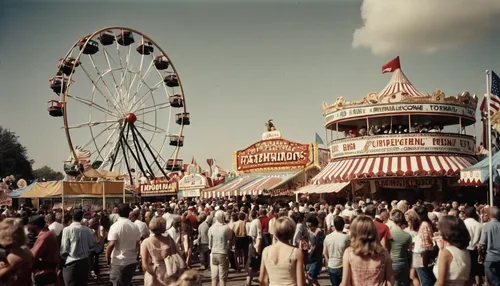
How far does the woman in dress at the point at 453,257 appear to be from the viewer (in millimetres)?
4156

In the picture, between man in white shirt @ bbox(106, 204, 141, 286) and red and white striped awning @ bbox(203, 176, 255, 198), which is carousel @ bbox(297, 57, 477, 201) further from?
man in white shirt @ bbox(106, 204, 141, 286)

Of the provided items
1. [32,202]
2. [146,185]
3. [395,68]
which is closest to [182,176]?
[146,185]

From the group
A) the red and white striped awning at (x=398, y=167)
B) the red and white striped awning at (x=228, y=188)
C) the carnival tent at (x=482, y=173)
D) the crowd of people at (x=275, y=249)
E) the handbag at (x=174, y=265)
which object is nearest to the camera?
the crowd of people at (x=275, y=249)

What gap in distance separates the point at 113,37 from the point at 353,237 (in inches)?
1261

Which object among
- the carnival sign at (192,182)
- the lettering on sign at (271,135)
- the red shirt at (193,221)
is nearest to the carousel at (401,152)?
the lettering on sign at (271,135)

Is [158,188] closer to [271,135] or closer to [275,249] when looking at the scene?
[271,135]

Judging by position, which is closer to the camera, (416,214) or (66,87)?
(416,214)

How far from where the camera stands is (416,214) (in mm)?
Answer: 7246

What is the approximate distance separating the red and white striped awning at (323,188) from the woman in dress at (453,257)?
65.7 ft

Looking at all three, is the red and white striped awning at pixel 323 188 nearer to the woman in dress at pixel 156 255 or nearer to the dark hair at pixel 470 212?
the dark hair at pixel 470 212

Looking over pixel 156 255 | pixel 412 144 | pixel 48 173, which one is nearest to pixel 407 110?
pixel 412 144

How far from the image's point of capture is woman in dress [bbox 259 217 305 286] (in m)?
4.33

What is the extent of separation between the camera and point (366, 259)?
3922 mm

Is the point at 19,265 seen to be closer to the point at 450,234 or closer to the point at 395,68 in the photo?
the point at 450,234
